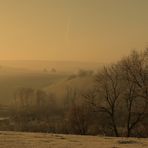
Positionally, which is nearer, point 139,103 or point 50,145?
point 50,145

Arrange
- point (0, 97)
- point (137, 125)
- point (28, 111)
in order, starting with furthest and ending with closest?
point (0, 97) → point (28, 111) → point (137, 125)

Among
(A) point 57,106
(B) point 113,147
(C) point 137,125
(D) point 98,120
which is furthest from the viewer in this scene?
(A) point 57,106

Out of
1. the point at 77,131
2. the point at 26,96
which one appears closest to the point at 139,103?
the point at 77,131

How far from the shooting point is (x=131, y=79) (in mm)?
43312

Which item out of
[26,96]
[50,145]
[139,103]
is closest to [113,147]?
[50,145]

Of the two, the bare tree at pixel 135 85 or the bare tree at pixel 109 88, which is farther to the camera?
the bare tree at pixel 109 88

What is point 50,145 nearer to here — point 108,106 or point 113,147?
point 113,147

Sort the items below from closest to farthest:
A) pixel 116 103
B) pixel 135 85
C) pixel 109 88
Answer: pixel 135 85, pixel 109 88, pixel 116 103

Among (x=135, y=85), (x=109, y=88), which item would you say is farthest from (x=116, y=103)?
(x=135, y=85)

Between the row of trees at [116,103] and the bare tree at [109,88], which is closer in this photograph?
the row of trees at [116,103]

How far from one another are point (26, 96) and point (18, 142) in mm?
100242

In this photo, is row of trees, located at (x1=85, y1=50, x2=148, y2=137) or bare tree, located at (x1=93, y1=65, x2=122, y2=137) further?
bare tree, located at (x1=93, y1=65, x2=122, y2=137)

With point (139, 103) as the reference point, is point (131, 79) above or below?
above

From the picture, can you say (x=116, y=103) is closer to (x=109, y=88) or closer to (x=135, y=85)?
(x=109, y=88)
